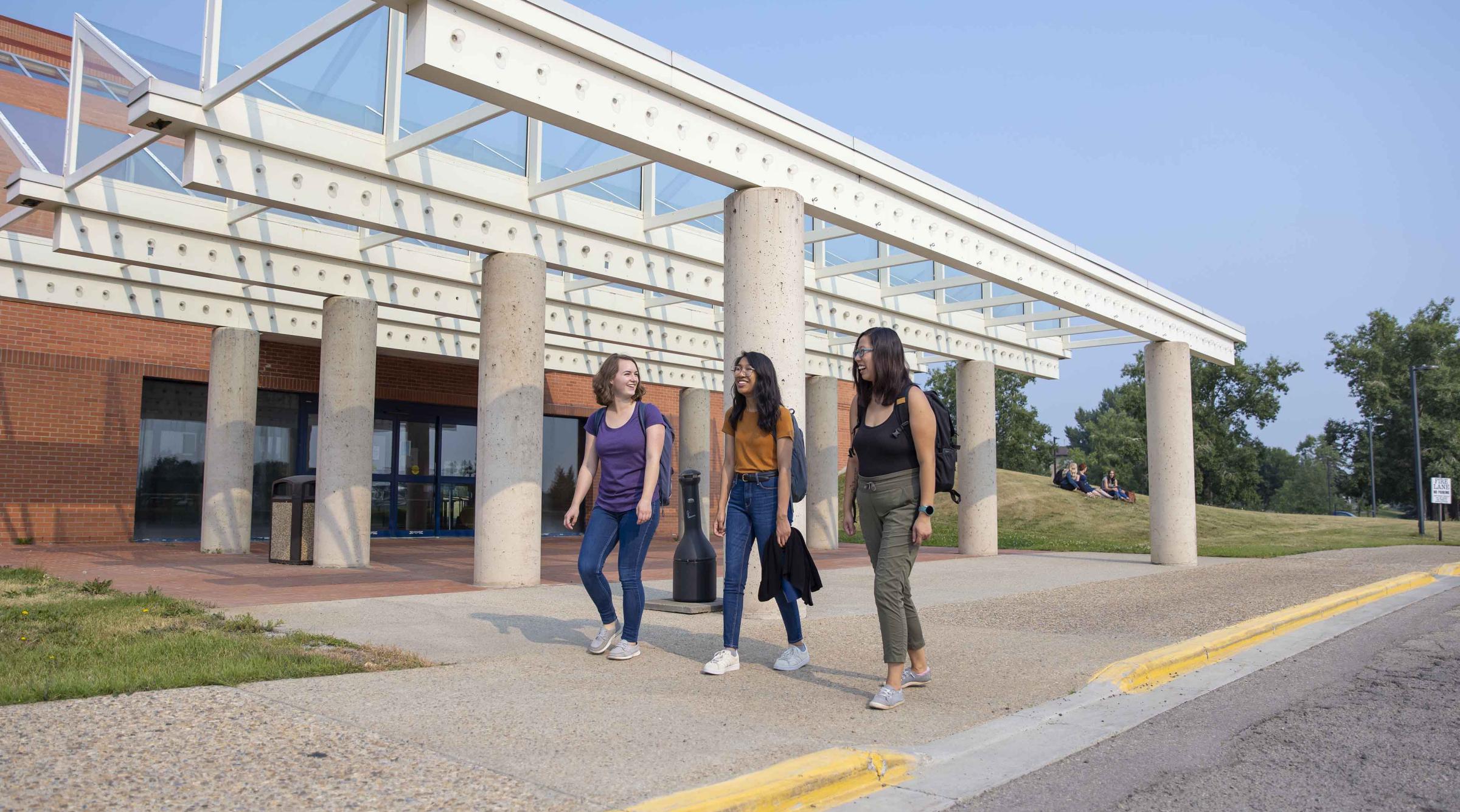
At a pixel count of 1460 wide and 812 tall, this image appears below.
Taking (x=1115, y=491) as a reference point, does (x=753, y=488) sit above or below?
above

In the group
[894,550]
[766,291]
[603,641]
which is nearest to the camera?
[894,550]

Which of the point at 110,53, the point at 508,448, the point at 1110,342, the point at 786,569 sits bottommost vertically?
the point at 786,569

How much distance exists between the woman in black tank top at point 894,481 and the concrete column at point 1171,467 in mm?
11205

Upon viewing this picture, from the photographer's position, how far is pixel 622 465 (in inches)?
230

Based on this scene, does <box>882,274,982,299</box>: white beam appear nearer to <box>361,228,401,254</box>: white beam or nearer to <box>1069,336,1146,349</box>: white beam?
<box>1069,336,1146,349</box>: white beam

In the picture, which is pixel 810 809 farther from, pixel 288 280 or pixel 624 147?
pixel 288 280

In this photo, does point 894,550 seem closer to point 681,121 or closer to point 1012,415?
point 681,121

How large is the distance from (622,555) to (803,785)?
2593 mm

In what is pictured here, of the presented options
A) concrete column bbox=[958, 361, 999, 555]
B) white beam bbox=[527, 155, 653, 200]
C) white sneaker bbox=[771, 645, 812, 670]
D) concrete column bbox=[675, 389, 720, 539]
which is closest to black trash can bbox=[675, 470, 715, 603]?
white sneaker bbox=[771, 645, 812, 670]

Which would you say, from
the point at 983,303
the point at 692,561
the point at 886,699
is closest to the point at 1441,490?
the point at 983,303

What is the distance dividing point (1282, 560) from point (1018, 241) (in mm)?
7248

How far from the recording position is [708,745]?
3.90 meters

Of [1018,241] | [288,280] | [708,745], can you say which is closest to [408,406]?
[288,280]

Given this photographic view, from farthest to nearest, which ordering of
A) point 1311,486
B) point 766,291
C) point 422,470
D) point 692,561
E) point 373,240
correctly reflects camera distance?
point 1311,486
point 422,470
point 373,240
point 692,561
point 766,291
